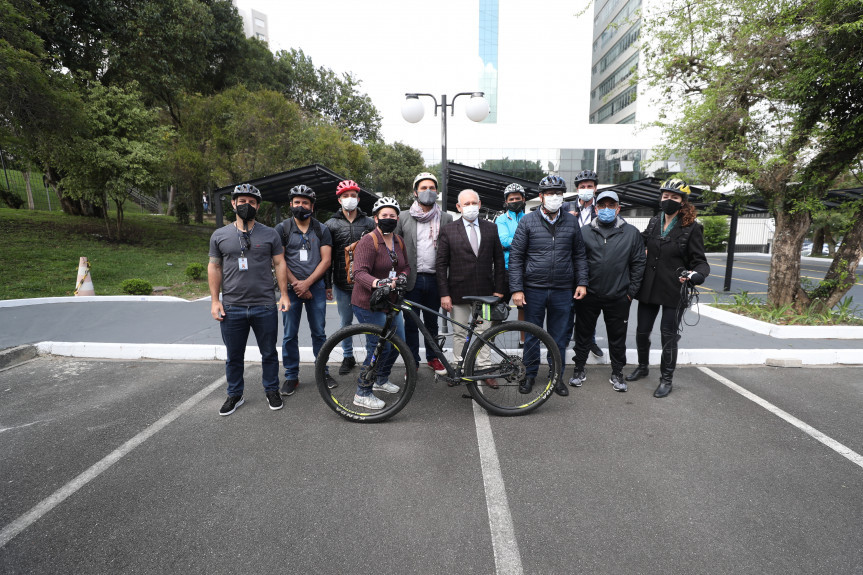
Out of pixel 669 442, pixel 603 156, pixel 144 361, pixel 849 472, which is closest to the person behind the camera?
pixel 849 472

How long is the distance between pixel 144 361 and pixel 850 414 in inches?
289

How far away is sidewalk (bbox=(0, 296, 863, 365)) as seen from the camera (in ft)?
17.0

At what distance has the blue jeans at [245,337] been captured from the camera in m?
3.65

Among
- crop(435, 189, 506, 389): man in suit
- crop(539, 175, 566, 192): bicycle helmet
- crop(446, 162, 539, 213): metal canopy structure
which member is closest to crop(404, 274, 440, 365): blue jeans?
crop(435, 189, 506, 389): man in suit

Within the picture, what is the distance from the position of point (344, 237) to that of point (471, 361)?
1922 millimetres

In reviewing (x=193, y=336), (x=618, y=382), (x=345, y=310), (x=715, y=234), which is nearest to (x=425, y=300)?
(x=345, y=310)

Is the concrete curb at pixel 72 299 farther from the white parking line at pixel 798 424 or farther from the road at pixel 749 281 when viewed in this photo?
the road at pixel 749 281

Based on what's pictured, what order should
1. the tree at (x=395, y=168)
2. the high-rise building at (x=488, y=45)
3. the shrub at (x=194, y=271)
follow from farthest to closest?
the high-rise building at (x=488, y=45) → the tree at (x=395, y=168) → the shrub at (x=194, y=271)

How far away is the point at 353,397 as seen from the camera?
385 centimetres

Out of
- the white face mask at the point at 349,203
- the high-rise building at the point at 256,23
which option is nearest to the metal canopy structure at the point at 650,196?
the white face mask at the point at 349,203

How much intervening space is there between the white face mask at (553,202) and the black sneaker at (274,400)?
9.96ft

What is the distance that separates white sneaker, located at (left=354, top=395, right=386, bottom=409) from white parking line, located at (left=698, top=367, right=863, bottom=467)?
3470 millimetres

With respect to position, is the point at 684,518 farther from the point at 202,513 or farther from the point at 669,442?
the point at 202,513

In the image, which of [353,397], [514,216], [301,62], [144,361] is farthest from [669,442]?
[301,62]
